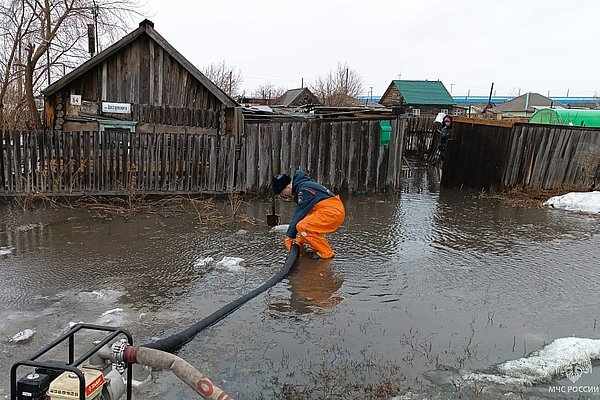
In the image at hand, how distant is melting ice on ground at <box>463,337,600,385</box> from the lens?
3848 mm

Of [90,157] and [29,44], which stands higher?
[29,44]

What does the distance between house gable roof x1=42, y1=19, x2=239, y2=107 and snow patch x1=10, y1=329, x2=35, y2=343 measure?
26.4ft

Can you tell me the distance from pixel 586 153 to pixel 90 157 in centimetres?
1110

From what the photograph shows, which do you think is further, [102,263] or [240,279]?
[102,263]

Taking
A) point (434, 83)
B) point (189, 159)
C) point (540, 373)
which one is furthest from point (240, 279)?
point (434, 83)

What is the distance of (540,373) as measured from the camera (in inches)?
153

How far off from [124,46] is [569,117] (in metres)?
15.4

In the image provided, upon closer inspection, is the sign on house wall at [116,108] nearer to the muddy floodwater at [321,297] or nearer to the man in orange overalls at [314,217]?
the muddy floodwater at [321,297]

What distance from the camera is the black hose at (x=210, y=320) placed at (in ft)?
13.0

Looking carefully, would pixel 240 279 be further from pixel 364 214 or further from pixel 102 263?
pixel 364 214

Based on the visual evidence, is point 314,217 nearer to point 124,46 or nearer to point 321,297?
point 321,297

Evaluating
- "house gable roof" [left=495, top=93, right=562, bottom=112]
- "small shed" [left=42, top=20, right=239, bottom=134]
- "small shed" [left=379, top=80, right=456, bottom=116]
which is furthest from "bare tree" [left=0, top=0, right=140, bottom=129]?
"house gable roof" [left=495, top=93, right=562, bottom=112]

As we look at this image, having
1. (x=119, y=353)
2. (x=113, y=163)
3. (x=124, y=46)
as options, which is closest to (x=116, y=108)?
(x=124, y=46)

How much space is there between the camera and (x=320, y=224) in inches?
265
